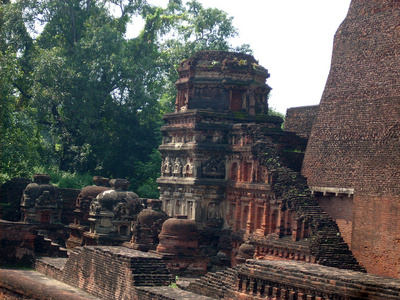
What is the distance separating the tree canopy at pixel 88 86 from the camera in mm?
38500

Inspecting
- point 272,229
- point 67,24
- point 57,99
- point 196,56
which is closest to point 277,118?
point 196,56

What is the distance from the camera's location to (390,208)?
19000mm

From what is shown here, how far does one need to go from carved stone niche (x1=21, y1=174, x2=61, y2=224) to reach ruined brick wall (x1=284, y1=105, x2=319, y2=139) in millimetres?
9656

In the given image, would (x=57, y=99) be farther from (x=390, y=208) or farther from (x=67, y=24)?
(x=390, y=208)

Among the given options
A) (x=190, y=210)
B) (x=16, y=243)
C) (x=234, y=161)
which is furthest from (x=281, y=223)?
(x=16, y=243)

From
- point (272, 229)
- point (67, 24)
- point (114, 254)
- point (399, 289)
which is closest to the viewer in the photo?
point (399, 289)

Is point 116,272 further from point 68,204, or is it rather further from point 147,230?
point 68,204

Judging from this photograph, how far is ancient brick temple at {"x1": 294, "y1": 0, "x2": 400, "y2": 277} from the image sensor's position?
760 inches

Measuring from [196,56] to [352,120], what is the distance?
940cm

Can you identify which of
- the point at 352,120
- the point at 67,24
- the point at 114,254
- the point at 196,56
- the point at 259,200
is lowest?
the point at 114,254

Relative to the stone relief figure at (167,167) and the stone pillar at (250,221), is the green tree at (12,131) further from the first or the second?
the stone pillar at (250,221)

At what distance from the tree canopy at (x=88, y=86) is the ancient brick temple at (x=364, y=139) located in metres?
17.1

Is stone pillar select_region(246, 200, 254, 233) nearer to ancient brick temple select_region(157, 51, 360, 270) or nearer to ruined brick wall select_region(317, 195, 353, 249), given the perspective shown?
ancient brick temple select_region(157, 51, 360, 270)

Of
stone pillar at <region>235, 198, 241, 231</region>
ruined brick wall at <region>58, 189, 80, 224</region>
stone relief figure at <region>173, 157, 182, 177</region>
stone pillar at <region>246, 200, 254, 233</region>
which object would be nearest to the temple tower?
stone relief figure at <region>173, 157, 182, 177</region>
